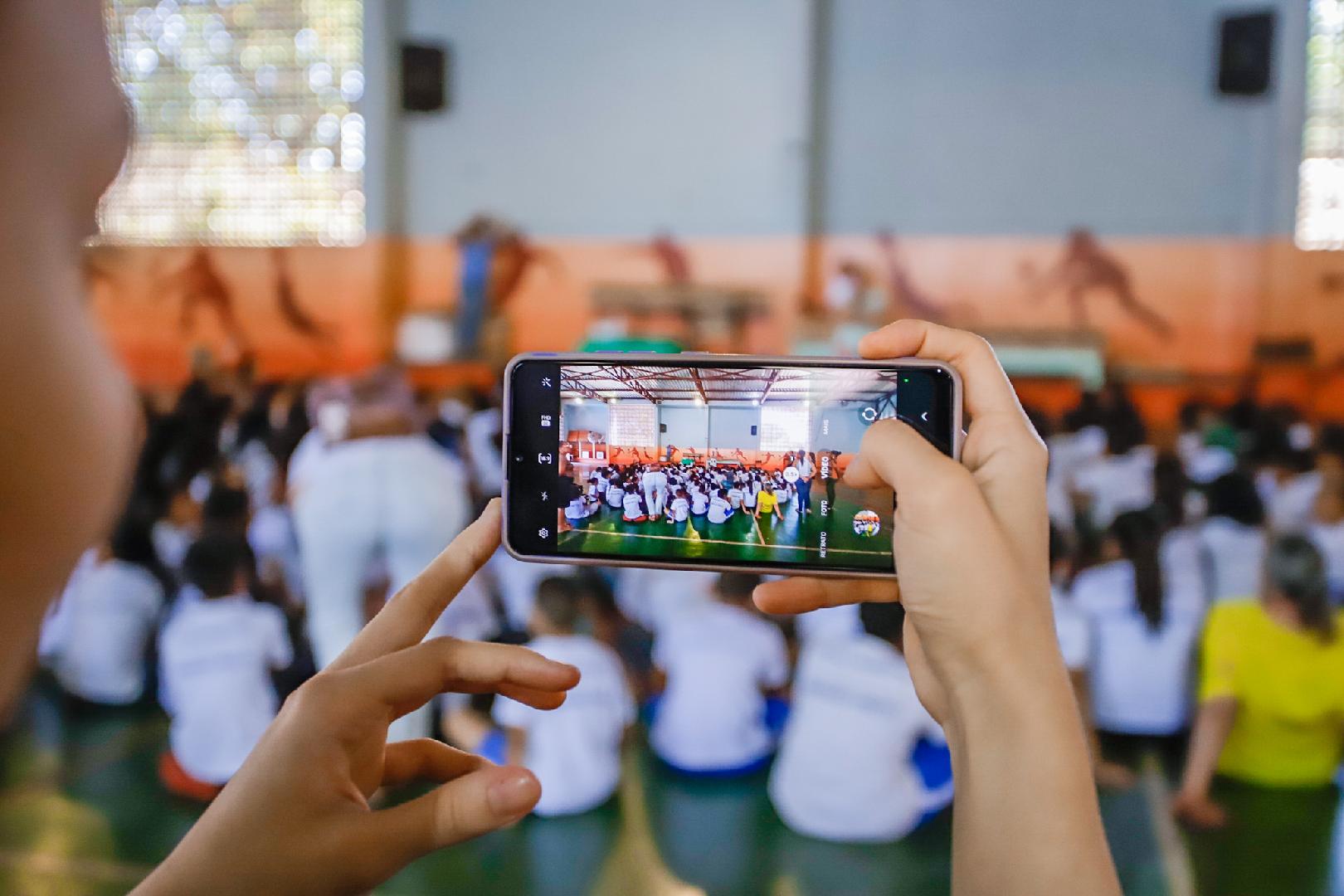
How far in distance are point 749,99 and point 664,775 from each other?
357 centimetres

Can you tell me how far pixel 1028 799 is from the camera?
531mm

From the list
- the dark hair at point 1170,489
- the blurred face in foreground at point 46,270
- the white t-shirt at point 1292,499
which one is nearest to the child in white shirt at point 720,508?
the blurred face in foreground at point 46,270

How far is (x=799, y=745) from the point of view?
7.18 feet

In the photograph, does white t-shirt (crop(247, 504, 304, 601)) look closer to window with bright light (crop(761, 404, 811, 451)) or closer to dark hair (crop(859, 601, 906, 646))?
dark hair (crop(859, 601, 906, 646))

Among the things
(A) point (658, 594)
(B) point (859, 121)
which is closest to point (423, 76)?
(B) point (859, 121)

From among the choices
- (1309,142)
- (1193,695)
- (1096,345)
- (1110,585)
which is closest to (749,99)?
(1096,345)

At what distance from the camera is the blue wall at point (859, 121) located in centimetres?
425

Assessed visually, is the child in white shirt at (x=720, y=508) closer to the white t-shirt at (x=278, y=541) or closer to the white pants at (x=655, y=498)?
the white pants at (x=655, y=498)

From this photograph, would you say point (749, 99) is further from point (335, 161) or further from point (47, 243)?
point (47, 243)

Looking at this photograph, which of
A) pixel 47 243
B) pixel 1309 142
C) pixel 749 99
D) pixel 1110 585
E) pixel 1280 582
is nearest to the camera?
pixel 47 243

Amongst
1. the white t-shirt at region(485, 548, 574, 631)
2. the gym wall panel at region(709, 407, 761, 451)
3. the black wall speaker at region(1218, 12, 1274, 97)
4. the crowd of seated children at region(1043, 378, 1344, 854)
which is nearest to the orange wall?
the black wall speaker at region(1218, 12, 1274, 97)

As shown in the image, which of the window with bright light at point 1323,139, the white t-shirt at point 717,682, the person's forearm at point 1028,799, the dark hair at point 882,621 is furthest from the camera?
the window with bright light at point 1323,139

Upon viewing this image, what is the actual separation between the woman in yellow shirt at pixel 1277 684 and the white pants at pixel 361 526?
2.23 metres

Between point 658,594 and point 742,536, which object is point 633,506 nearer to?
point 742,536
